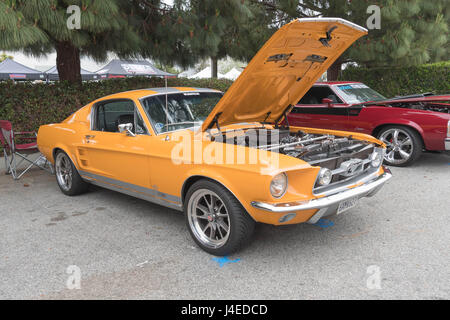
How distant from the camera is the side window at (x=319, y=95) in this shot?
731cm

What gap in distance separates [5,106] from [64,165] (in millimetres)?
3677

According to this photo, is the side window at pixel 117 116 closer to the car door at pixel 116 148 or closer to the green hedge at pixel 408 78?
the car door at pixel 116 148

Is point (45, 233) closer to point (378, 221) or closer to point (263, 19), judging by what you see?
point (378, 221)

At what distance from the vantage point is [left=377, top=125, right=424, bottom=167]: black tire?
6152 millimetres

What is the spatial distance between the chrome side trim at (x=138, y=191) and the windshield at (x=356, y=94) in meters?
4.75

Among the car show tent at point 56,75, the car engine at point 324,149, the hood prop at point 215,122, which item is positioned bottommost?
the car engine at point 324,149

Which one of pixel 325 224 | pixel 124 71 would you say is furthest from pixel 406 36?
pixel 124 71

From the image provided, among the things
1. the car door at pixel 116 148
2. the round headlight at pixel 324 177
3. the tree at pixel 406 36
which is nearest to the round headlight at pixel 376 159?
the round headlight at pixel 324 177

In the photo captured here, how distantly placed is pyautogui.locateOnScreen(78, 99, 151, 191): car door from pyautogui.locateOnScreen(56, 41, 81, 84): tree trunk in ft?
13.8

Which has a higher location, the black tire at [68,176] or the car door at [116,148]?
the car door at [116,148]

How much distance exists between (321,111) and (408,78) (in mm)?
6158

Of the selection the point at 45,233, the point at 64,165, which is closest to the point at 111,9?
the point at 64,165

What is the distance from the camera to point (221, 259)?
10.6ft

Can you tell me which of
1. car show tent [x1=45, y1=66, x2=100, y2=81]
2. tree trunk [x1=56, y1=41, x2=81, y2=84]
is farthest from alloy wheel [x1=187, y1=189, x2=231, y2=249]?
car show tent [x1=45, y1=66, x2=100, y2=81]
